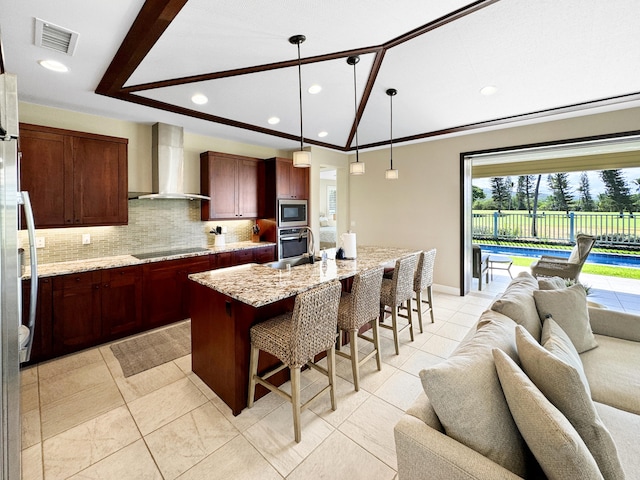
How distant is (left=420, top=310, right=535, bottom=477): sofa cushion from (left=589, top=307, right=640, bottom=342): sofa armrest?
1842 millimetres

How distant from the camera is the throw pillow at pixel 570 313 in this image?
200 centimetres

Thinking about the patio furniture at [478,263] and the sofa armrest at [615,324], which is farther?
the patio furniture at [478,263]

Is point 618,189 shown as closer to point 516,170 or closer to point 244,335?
point 516,170

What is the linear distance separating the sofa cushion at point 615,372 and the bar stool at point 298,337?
158cm

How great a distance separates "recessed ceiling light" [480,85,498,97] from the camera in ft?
11.2

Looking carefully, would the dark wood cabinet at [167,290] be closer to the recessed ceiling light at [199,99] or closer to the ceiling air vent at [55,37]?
the recessed ceiling light at [199,99]

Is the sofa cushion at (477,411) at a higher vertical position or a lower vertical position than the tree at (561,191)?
lower

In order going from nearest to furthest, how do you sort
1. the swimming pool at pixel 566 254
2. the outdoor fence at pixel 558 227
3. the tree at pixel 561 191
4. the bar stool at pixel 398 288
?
the bar stool at pixel 398 288
the outdoor fence at pixel 558 227
the swimming pool at pixel 566 254
the tree at pixel 561 191

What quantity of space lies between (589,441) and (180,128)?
4719 millimetres

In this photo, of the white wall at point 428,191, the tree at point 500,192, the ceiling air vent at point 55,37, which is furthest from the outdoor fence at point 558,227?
the ceiling air vent at point 55,37

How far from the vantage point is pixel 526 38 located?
2.68 meters

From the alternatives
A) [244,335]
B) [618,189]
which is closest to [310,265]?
[244,335]

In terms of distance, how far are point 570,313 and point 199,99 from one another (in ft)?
13.3

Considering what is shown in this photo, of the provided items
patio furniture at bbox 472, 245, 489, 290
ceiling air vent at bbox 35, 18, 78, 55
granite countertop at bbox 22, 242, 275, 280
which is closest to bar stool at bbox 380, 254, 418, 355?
granite countertop at bbox 22, 242, 275, 280
